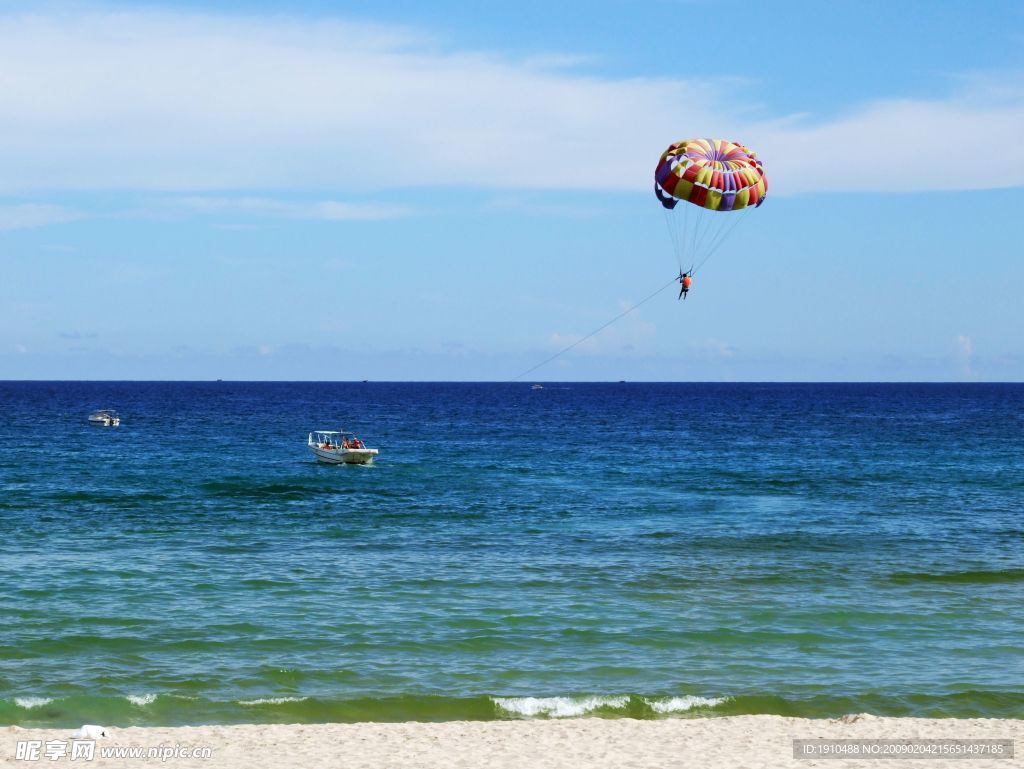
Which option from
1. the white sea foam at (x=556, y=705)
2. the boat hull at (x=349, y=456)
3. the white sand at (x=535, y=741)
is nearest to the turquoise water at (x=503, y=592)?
the white sea foam at (x=556, y=705)

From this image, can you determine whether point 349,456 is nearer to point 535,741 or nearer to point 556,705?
point 556,705

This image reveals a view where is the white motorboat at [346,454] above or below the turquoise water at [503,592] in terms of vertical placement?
above

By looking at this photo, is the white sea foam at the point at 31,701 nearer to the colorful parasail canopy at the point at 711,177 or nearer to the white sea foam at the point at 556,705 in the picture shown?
the white sea foam at the point at 556,705

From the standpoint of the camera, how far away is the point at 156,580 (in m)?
32.5

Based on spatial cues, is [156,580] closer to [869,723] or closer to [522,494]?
[869,723]

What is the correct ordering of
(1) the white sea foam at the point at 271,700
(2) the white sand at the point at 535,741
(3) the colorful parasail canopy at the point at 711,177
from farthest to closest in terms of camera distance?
(3) the colorful parasail canopy at the point at 711,177, (1) the white sea foam at the point at 271,700, (2) the white sand at the point at 535,741

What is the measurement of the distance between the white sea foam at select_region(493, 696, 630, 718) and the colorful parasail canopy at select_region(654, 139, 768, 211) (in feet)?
59.6

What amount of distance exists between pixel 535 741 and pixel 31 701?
10.3m

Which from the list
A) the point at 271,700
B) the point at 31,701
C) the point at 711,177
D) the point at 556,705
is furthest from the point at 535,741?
the point at 711,177

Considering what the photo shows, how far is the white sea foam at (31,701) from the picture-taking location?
21189mm

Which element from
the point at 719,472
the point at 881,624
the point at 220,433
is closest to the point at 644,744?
the point at 881,624

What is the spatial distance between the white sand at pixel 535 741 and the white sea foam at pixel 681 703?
0.84m

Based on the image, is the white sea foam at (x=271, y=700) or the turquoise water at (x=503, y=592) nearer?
the white sea foam at (x=271, y=700)

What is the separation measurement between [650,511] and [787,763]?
31744 mm
